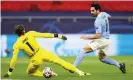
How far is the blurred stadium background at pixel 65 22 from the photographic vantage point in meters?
23.3

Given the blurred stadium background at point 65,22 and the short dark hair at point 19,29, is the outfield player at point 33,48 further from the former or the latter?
the blurred stadium background at point 65,22

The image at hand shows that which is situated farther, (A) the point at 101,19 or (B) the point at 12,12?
(B) the point at 12,12

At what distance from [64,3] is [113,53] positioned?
20.5 feet

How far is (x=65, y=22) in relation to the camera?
80.7ft

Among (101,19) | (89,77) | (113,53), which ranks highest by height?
(101,19)

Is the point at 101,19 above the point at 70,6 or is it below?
above

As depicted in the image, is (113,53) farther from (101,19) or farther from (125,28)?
(101,19)

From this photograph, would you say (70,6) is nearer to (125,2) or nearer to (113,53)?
(125,2)

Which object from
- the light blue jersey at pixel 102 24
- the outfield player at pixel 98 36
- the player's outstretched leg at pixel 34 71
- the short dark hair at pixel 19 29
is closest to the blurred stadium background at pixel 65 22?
the outfield player at pixel 98 36

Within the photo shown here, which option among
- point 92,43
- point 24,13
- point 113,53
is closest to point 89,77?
point 92,43

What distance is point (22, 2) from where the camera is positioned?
28.7 m

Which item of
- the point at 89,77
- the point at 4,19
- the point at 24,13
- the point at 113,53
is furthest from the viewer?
the point at 24,13

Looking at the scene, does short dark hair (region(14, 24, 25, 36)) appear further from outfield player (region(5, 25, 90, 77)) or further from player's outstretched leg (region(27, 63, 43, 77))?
player's outstretched leg (region(27, 63, 43, 77))

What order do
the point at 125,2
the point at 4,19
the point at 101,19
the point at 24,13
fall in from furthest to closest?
the point at 125,2
the point at 24,13
the point at 4,19
the point at 101,19
